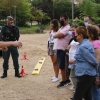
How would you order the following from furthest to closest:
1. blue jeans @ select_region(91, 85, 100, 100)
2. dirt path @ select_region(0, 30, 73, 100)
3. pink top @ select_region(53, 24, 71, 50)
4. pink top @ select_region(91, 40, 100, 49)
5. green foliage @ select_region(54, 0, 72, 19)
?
1. green foliage @ select_region(54, 0, 72, 19)
2. pink top @ select_region(53, 24, 71, 50)
3. dirt path @ select_region(0, 30, 73, 100)
4. blue jeans @ select_region(91, 85, 100, 100)
5. pink top @ select_region(91, 40, 100, 49)

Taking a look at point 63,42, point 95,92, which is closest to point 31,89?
point 63,42

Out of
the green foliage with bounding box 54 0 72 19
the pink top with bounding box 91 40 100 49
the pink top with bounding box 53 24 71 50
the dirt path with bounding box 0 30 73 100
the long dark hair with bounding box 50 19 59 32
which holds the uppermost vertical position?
the green foliage with bounding box 54 0 72 19

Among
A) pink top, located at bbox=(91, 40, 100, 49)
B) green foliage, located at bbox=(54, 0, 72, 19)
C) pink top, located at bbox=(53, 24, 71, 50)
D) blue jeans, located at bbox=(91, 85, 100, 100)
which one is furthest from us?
green foliage, located at bbox=(54, 0, 72, 19)

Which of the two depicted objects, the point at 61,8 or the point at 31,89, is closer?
the point at 31,89

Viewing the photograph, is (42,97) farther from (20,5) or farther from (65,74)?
(20,5)

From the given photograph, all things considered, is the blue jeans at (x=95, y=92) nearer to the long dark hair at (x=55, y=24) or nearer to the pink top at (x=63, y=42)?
the pink top at (x=63, y=42)

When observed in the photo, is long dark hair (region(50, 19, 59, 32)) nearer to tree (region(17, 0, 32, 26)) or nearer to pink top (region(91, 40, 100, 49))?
pink top (region(91, 40, 100, 49))

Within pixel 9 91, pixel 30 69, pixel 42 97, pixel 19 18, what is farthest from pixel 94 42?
pixel 19 18

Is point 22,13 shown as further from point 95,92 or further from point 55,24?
point 95,92

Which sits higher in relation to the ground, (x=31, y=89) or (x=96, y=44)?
(x=96, y=44)

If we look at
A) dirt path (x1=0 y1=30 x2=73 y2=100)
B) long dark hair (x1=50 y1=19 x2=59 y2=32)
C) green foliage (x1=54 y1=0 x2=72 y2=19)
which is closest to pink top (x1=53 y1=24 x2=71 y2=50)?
long dark hair (x1=50 y1=19 x2=59 y2=32)

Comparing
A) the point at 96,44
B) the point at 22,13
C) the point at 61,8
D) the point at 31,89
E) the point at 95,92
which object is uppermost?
the point at 61,8

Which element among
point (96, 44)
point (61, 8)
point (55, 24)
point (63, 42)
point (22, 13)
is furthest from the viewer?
point (61, 8)

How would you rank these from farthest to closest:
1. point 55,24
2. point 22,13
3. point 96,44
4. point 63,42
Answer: point 22,13, point 55,24, point 63,42, point 96,44
